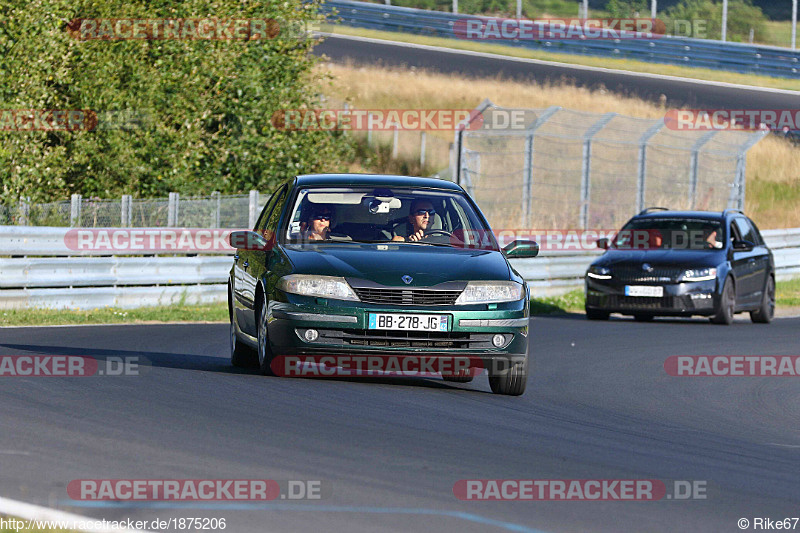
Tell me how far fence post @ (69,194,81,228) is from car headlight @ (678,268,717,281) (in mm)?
8629

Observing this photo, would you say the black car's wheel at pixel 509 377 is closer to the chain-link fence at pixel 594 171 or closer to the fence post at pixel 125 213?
the fence post at pixel 125 213

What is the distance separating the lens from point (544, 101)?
132ft

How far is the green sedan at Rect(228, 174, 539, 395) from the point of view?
32.9 feet

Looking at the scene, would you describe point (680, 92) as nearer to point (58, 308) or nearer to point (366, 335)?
point (58, 308)

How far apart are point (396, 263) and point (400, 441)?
2579 millimetres

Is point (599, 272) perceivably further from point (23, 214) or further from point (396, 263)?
point (396, 263)

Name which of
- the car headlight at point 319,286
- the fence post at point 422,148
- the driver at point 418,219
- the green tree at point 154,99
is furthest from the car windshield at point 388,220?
the fence post at point 422,148

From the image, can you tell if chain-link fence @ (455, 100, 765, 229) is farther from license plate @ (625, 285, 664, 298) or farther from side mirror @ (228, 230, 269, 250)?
side mirror @ (228, 230, 269, 250)

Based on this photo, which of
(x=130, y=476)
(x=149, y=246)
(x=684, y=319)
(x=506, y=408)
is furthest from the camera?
(x=684, y=319)

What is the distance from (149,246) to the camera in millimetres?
19984

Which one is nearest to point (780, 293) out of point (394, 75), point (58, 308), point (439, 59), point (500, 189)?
point (500, 189)

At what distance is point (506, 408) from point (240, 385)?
76.4 inches

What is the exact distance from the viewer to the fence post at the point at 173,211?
2136 centimetres

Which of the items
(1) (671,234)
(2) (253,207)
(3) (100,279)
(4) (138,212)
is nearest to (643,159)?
(1) (671,234)
